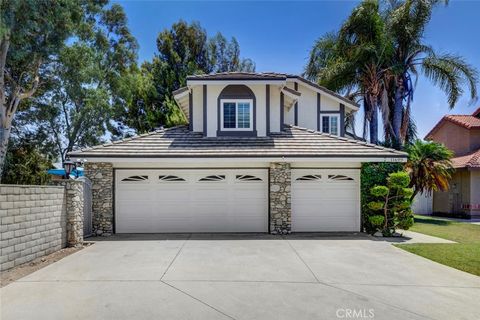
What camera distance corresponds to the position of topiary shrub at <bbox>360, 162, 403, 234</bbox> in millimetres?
11445

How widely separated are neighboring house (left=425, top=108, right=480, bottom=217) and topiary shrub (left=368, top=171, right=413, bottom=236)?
10.6 meters

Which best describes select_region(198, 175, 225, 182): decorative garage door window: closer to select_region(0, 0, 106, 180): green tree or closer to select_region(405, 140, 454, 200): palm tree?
select_region(405, 140, 454, 200): palm tree

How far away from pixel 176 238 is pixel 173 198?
5.38ft

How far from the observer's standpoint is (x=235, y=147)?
11742mm

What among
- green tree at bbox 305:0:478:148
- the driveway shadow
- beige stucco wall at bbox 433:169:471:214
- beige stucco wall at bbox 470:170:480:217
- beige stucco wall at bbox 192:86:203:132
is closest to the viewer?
the driveway shadow

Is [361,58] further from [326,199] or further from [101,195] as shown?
[101,195]

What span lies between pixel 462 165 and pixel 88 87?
86.7 feet

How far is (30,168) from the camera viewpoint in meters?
23.7

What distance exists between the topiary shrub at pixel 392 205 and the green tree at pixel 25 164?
22826 millimetres

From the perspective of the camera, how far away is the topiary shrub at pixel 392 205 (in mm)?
11031

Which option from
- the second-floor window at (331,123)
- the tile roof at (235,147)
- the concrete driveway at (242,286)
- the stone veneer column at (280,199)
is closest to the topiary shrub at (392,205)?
the tile roof at (235,147)

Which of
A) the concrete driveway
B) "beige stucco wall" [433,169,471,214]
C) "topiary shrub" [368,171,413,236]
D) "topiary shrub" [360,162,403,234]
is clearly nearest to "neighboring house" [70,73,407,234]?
"topiary shrub" [360,162,403,234]

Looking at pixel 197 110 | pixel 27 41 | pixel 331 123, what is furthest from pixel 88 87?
pixel 331 123

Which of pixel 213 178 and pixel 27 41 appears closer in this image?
pixel 213 178
